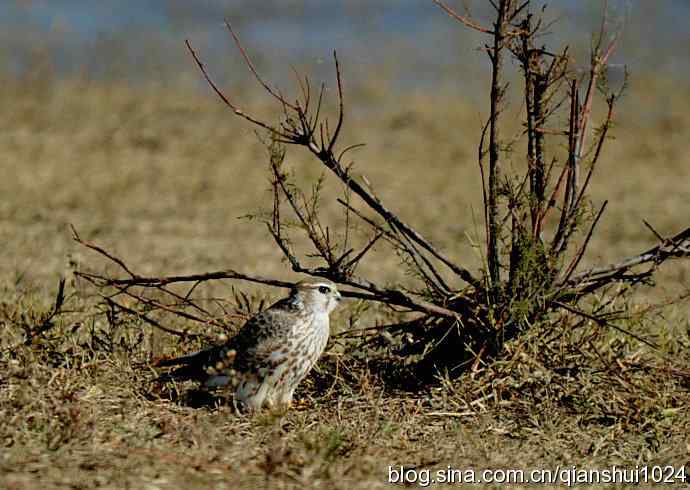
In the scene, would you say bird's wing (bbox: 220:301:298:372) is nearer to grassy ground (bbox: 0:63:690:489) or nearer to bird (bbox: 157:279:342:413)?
bird (bbox: 157:279:342:413)

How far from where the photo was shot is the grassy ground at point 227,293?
12.0 ft

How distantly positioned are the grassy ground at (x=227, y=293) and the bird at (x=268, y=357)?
0.11 m

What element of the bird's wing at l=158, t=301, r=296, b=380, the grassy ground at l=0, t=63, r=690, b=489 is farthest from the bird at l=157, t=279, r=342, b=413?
the grassy ground at l=0, t=63, r=690, b=489

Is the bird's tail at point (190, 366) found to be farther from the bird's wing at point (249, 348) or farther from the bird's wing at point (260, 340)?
the bird's wing at point (260, 340)

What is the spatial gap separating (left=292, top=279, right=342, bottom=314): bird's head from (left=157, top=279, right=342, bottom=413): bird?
0.01m

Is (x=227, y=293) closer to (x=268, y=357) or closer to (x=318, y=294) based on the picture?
(x=318, y=294)

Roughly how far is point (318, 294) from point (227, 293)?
6.24ft

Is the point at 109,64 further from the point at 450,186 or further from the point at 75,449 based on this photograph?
the point at 75,449

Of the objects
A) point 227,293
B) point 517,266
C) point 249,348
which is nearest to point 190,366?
point 249,348

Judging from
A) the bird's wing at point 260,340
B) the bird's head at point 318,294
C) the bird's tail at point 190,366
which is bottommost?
the bird's tail at point 190,366

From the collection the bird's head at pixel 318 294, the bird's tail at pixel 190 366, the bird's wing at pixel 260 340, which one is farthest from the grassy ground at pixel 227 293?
the bird's head at pixel 318 294

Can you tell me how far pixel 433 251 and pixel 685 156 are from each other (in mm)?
8465

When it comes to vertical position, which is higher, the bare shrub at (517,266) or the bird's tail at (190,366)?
the bare shrub at (517,266)

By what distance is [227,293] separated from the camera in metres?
6.24
